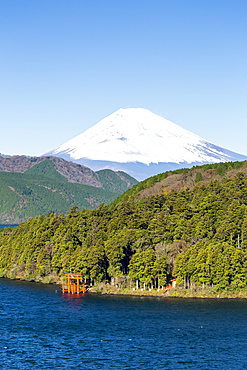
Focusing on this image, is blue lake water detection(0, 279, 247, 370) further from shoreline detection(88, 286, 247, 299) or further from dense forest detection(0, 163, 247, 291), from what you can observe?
dense forest detection(0, 163, 247, 291)

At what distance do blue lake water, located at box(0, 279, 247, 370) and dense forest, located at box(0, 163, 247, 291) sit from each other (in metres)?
7.07

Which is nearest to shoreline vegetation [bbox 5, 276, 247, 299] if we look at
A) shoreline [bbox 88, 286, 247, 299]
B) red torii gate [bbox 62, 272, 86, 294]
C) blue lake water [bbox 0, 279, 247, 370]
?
shoreline [bbox 88, 286, 247, 299]

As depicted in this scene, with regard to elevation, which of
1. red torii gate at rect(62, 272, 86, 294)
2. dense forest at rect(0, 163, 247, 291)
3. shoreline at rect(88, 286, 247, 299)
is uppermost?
dense forest at rect(0, 163, 247, 291)

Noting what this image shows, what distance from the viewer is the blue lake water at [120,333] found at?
7469cm

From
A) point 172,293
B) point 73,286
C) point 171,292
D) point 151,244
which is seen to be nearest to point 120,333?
point 172,293

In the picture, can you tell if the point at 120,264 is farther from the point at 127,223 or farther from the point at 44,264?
the point at 44,264

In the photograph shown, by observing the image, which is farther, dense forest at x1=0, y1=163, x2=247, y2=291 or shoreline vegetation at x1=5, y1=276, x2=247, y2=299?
dense forest at x1=0, y1=163, x2=247, y2=291

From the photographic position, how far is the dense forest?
119 meters

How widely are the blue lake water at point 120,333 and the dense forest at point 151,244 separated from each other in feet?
23.2

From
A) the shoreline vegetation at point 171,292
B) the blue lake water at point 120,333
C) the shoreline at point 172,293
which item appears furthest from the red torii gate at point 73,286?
the blue lake water at point 120,333

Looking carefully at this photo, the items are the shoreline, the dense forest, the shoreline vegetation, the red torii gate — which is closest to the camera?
the shoreline

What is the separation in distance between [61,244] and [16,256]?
20.1 m

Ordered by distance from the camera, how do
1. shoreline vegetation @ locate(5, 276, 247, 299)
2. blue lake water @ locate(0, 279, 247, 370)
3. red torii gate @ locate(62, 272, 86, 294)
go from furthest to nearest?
1. red torii gate @ locate(62, 272, 86, 294)
2. shoreline vegetation @ locate(5, 276, 247, 299)
3. blue lake water @ locate(0, 279, 247, 370)

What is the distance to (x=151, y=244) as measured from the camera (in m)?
133
